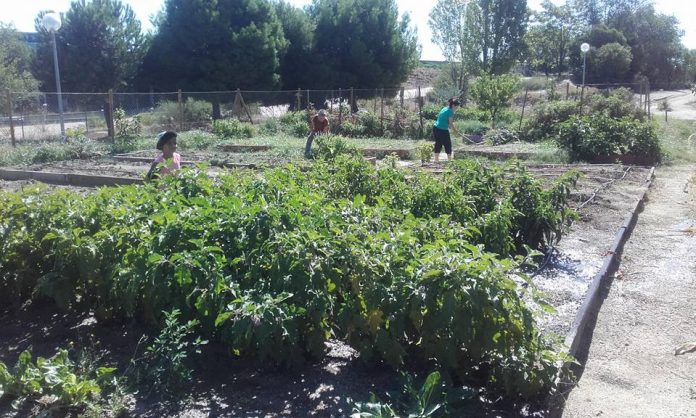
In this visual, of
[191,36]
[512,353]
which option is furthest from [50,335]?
[191,36]

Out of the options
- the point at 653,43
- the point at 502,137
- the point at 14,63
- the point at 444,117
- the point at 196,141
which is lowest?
the point at 502,137

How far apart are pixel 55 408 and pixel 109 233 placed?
1.26 m

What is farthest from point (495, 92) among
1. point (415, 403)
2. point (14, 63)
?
point (14, 63)

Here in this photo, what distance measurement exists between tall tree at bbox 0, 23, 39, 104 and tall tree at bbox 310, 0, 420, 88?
17.1m

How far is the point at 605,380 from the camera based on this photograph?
4.38 m

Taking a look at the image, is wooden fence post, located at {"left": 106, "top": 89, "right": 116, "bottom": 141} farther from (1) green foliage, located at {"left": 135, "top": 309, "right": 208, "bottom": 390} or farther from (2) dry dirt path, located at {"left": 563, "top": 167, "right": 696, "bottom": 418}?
(1) green foliage, located at {"left": 135, "top": 309, "right": 208, "bottom": 390}

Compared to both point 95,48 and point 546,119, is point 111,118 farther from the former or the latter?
point 95,48

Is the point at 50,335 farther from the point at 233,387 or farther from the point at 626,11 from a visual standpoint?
the point at 626,11

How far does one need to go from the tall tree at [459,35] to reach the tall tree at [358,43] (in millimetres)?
9372

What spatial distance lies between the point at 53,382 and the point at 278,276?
1320 mm

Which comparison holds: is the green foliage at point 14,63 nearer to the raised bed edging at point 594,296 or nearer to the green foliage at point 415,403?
the raised bed edging at point 594,296

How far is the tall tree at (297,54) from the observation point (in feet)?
135

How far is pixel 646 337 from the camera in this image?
5.16 meters

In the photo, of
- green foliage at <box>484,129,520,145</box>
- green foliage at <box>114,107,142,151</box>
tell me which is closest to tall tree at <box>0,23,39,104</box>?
green foliage at <box>114,107,142,151</box>
